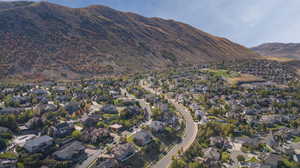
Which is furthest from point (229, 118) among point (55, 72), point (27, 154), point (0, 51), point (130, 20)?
point (130, 20)

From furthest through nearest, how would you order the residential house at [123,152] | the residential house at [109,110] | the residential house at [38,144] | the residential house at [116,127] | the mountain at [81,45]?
the mountain at [81,45], the residential house at [109,110], the residential house at [116,127], the residential house at [38,144], the residential house at [123,152]

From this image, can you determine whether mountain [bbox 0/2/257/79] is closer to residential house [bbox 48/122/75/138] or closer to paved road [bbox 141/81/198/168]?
residential house [bbox 48/122/75/138]

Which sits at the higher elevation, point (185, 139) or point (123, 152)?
point (123, 152)

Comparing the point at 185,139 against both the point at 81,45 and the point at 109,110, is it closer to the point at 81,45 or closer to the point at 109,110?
the point at 109,110

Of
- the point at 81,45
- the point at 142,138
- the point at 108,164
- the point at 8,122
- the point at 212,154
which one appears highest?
the point at 81,45

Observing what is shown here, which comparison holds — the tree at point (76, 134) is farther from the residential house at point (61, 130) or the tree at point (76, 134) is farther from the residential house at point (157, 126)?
the residential house at point (157, 126)

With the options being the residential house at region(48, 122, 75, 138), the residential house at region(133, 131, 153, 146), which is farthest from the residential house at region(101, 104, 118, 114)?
the residential house at region(133, 131, 153, 146)

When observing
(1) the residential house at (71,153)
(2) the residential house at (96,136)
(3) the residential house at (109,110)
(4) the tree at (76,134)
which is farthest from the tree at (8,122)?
(3) the residential house at (109,110)

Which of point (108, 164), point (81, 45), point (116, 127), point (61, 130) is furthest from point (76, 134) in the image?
point (81, 45)
